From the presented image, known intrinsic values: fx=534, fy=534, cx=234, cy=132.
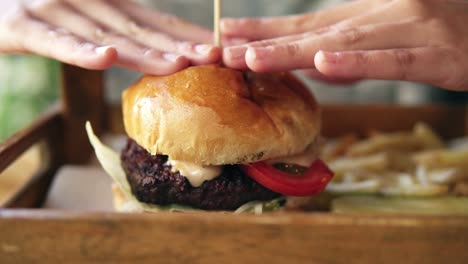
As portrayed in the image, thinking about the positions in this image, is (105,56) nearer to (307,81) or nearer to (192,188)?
(192,188)

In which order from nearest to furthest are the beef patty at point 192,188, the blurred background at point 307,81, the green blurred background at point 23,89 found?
1. the beef patty at point 192,188
2. the blurred background at point 307,81
3. the green blurred background at point 23,89

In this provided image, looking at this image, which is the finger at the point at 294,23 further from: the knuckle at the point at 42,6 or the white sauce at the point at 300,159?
the knuckle at the point at 42,6

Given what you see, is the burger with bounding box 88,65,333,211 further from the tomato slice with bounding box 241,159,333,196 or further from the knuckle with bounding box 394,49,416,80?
the knuckle with bounding box 394,49,416,80

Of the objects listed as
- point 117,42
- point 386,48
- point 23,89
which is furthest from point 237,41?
point 23,89

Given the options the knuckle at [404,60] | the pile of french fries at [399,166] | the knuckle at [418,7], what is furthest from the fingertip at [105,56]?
the pile of french fries at [399,166]

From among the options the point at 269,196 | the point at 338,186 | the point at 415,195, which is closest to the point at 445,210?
the point at 415,195

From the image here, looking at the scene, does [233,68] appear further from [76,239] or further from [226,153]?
[76,239]
